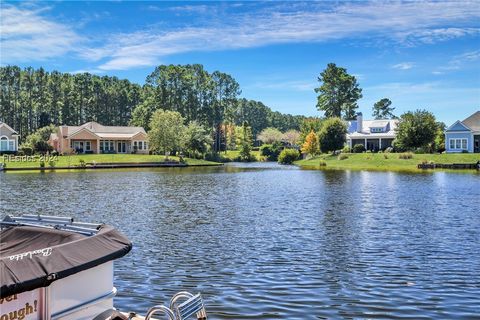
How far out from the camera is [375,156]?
303 feet

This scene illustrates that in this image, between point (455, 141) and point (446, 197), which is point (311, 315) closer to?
point (446, 197)

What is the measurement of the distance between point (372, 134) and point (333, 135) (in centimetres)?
1472

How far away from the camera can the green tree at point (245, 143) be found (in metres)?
134

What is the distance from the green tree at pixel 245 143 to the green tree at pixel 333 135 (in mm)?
32515

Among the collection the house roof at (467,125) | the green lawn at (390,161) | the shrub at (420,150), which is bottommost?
the green lawn at (390,161)

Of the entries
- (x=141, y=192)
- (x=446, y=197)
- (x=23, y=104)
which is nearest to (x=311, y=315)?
(x=446, y=197)

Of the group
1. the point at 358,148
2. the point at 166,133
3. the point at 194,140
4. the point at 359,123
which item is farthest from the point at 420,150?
the point at 166,133

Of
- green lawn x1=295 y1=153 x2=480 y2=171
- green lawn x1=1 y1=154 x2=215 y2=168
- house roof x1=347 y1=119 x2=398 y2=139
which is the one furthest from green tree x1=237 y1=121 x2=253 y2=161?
green lawn x1=295 y1=153 x2=480 y2=171

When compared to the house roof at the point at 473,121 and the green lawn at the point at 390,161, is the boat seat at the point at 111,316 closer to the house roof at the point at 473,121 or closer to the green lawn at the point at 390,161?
the green lawn at the point at 390,161

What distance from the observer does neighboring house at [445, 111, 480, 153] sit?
94.8 m

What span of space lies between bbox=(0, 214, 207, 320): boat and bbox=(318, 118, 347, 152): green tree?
9654 cm

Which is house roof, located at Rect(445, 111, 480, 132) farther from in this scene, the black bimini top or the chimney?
the black bimini top

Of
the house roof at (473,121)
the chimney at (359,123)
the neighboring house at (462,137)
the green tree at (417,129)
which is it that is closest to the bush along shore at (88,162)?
the chimney at (359,123)

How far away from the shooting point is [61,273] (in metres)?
7.53
